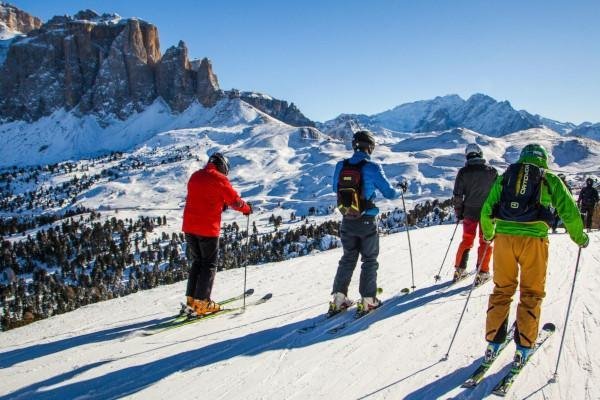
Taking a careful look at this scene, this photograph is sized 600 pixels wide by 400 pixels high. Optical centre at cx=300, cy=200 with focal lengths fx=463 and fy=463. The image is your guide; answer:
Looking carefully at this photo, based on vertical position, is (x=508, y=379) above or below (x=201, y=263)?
below

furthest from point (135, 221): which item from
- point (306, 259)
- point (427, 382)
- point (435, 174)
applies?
point (427, 382)

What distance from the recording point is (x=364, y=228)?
730 cm

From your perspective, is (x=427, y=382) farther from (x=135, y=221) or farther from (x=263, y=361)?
(x=135, y=221)

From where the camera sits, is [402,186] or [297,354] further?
[402,186]

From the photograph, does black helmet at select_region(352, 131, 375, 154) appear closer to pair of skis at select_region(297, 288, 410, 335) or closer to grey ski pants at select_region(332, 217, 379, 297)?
grey ski pants at select_region(332, 217, 379, 297)

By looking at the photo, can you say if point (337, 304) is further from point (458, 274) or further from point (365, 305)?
point (458, 274)

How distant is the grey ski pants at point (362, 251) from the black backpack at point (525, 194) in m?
2.46

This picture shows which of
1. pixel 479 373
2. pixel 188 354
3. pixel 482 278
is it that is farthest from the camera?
pixel 482 278

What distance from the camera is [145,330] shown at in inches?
301

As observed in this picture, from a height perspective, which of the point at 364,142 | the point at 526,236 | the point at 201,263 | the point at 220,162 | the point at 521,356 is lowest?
the point at 521,356

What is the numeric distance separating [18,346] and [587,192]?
68.8 ft

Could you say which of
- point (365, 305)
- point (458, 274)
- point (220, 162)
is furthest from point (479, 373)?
point (220, 162)

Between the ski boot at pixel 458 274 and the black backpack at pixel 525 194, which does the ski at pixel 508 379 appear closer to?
the black backpack at pixel 525 194

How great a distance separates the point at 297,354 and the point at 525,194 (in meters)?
3.40
